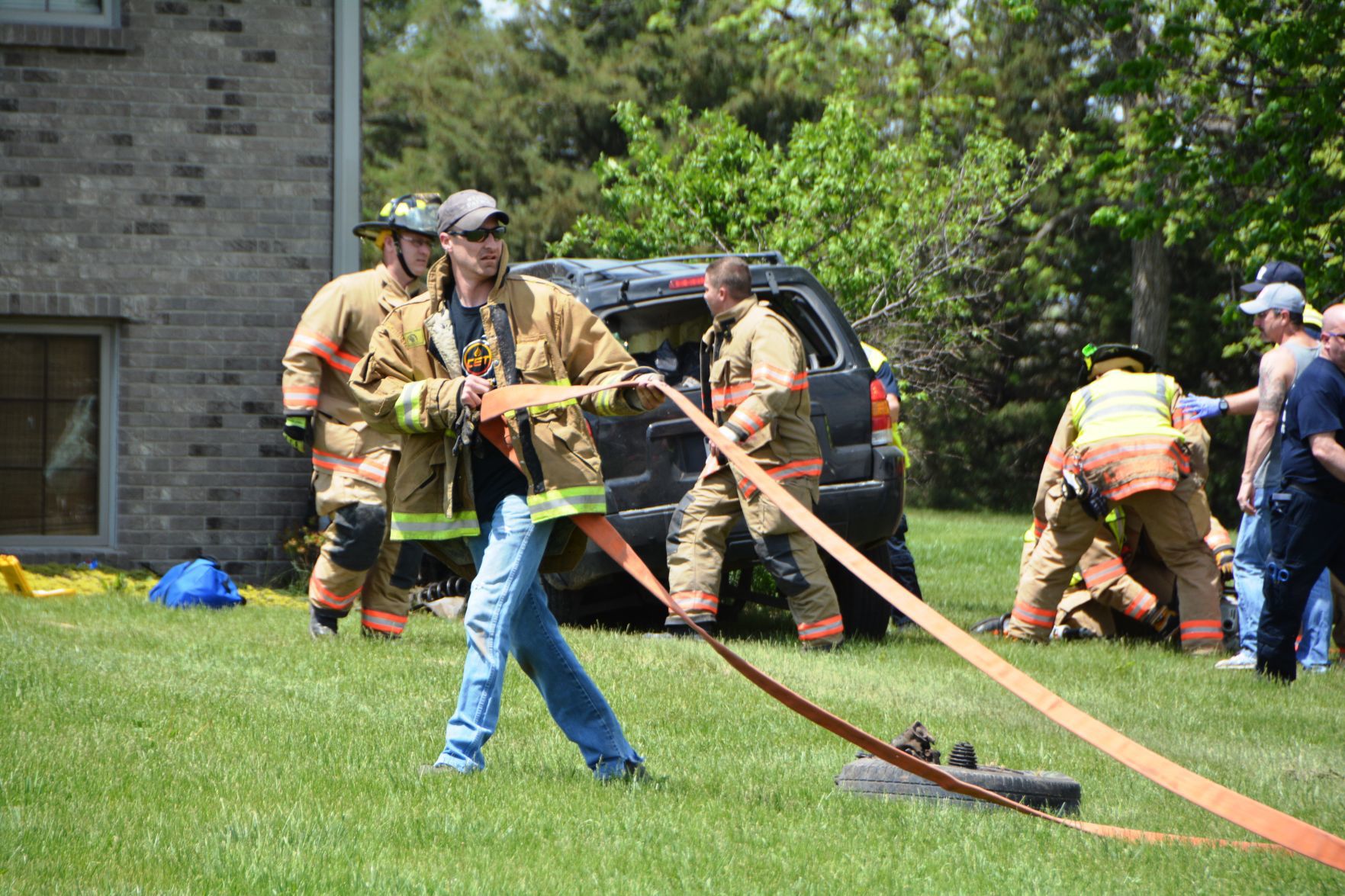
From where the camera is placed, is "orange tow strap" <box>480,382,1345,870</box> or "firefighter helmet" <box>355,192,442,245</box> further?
"firefighter helmet" <box>355,192,442,245</box>

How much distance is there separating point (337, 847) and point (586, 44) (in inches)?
1396

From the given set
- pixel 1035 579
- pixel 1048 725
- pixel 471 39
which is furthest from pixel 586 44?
pixel 1048 725

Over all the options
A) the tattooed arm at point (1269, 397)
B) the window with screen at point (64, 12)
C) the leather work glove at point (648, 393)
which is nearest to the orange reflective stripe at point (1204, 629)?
the tattooed arm at point (1269, 397)

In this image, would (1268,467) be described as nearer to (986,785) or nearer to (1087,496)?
(1087,496)

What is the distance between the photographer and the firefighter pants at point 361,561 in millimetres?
8234

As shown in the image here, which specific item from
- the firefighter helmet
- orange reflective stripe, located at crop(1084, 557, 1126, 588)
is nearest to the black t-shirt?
the firefighter helmet

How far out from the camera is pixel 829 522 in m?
8.89

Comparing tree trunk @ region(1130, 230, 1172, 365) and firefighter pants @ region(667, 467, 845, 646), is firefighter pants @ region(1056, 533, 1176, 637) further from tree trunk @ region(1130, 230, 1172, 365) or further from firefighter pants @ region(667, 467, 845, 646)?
tree trunk @ region(1130, 230, 1172, 365)

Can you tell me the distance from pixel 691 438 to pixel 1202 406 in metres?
2.91

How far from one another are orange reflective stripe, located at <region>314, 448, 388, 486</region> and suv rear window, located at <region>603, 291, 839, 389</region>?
1.59 m

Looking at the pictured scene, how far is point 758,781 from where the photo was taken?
519 cm

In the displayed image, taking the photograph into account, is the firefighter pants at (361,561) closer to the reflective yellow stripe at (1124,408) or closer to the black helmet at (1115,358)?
the reflective yellow stripe at (1124,408)

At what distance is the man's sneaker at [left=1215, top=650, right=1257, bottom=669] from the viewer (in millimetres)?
8539

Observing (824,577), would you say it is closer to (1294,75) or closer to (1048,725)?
(1048,725)
